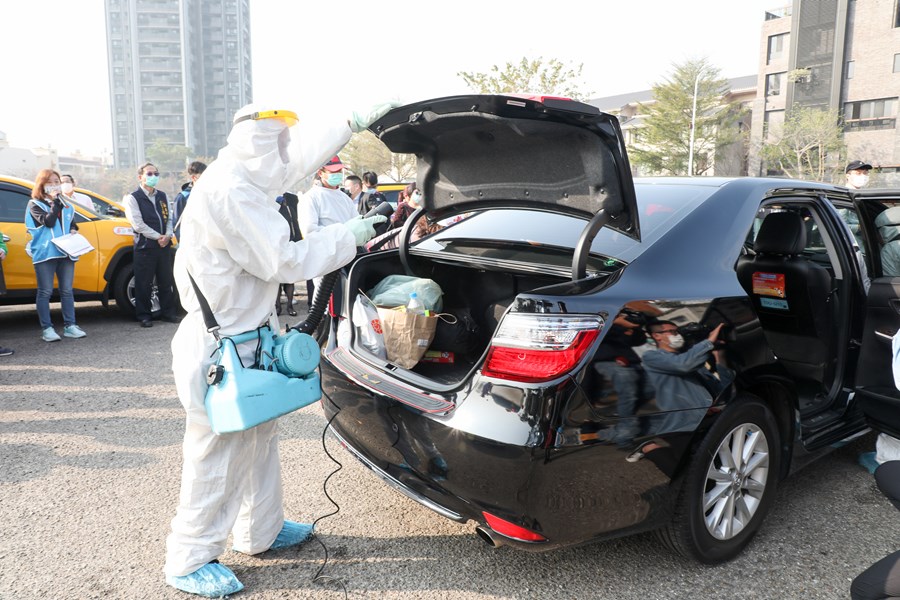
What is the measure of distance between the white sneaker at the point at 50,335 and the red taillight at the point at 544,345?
20.6ft

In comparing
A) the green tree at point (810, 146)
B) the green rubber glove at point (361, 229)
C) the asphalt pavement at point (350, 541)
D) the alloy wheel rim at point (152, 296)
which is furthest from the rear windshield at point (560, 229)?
the green tree at point (810, 146)

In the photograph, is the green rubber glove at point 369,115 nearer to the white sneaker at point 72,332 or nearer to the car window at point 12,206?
the white sneaker at point 72,332

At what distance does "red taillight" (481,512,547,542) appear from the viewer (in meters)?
2.19

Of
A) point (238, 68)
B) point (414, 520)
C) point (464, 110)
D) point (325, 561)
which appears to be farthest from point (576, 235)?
point (238, 68)

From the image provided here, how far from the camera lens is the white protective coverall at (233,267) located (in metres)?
2.34

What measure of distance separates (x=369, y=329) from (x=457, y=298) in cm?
66

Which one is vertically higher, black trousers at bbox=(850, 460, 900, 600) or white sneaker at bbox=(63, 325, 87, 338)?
black trousers at bbox=(850, 460, 900, 600)

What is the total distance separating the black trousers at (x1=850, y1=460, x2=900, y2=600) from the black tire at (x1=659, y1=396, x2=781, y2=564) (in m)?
0.57

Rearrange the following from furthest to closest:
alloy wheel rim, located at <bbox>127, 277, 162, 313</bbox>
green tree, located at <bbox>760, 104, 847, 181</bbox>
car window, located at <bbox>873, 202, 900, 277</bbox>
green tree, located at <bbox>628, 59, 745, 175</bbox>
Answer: green tree, located at <bbox>628, 59, 745, 175</bbox>, green tree, located at <bbox>760, 104, 847, 181</bbox>, alloy wheel rim, located at <bbox>127, 277, 162, 313</bbox>, car window, located at <bbox>873, 202, 900, 277</bbox>

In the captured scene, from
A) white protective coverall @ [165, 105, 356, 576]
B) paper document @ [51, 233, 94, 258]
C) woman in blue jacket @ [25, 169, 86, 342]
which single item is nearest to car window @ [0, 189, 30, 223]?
woman in blue jacket @ [25, 169, 86, 342]

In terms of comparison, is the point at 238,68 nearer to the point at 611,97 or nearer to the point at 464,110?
the point at 611,97

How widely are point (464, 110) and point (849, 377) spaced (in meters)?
2.65

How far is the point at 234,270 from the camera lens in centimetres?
244

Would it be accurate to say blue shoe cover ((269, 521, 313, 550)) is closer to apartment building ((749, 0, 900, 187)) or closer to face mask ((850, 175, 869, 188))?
face mask ((850, 175, 869, 188))
